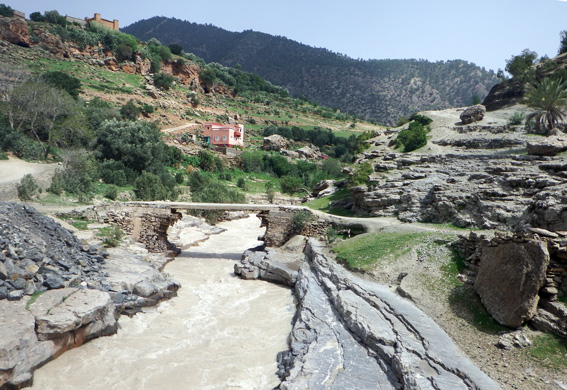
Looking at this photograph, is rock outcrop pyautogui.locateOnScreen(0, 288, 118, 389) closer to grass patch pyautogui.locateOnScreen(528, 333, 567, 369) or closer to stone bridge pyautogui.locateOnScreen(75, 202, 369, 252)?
stone bridge pyautogui.locateOnScreen(75, 202, 369, 252)

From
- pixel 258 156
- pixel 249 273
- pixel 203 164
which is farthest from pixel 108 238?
pixel 258 156

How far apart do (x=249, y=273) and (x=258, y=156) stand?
44.3 metres

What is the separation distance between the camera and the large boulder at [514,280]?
9.26 m

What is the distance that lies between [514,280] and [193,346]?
9979 millimetres

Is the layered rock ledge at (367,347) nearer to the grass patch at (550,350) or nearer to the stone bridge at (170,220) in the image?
the grass patch at (550,350)

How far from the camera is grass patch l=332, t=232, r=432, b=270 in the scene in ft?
52.7

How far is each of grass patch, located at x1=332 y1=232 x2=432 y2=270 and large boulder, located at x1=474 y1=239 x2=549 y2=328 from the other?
5090 millimetres

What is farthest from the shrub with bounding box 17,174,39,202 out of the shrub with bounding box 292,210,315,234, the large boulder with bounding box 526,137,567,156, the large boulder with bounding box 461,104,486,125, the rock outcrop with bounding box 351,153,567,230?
the large boulder with bounding box 461,104,486,125

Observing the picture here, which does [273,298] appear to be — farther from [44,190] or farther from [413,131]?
[413,131]

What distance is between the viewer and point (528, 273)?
9.41 meters

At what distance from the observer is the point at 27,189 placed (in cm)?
2355

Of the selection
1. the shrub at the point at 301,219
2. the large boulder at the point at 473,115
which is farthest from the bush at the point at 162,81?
the shrub at the point at 301,219

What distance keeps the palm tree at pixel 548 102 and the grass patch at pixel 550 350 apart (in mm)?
27066

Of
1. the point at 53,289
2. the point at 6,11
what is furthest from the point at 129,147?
A: the point at 6,11
